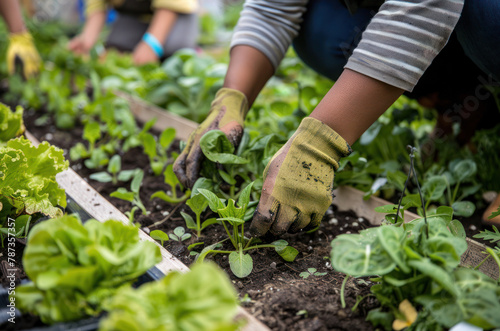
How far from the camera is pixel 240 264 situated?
107 centimetres

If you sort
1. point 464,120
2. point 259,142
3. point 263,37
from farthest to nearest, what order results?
point 464,120
point 263,37
point 259,142

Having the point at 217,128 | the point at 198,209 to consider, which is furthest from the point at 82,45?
the point at 198,209

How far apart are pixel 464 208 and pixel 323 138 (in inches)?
23.1

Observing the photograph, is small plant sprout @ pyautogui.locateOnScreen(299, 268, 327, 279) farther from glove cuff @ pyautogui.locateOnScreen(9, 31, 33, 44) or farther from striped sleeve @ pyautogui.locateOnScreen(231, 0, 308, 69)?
glove cuff @ pyautogui.locateOnScreen(9, 31, 33, 44)

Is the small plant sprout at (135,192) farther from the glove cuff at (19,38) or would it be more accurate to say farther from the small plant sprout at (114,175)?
the glove cuff at (19,38)

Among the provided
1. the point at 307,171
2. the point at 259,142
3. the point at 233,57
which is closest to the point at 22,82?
the point at 233,57

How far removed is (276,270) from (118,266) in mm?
484

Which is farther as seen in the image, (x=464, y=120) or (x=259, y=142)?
(x=464, y=120)

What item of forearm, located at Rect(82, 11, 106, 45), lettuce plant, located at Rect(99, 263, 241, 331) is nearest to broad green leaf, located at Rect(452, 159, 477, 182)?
lettuce plant, located at Rect(99, 263, 241, 331)

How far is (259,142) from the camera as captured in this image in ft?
4.50

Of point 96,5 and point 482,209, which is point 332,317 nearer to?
point 482,209

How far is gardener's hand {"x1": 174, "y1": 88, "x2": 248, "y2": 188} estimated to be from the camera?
1312 mm

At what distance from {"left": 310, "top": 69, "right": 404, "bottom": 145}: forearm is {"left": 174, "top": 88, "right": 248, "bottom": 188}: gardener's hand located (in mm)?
338

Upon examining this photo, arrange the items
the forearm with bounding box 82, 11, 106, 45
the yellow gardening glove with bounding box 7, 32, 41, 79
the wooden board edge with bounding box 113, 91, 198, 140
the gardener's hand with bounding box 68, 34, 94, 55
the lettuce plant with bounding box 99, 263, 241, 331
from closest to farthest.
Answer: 1. the lettuce plant with bounding box 99, 263, 241, 331
2. the wooden board edge with bounding box 113, 91, 198, 140
3. the yellow gardening glove with bounding box 7, 32, 41, 79
4. the gardener's hand with bounding box 68, 34, 94, 55
5. the forearm with bounding box 82, 11, 106, 45
